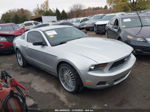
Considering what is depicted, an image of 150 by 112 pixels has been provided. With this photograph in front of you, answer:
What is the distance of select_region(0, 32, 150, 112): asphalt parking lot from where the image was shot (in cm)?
271

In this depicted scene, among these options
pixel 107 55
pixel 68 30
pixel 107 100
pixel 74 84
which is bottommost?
pixel 107 100

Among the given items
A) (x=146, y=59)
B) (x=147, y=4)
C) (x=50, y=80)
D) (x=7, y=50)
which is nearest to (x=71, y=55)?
(x=50, y=80)

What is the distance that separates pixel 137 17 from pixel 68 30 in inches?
131

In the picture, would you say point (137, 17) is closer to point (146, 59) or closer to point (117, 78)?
point (146, 59)

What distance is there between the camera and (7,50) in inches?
279

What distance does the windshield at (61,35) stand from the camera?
11.9 ft

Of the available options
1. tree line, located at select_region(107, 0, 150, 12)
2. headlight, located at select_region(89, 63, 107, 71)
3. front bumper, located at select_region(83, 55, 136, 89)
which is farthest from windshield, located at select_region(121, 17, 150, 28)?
tree line, located at select_region(107, 0, 150, 12)

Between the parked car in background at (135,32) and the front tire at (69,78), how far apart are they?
2471mm

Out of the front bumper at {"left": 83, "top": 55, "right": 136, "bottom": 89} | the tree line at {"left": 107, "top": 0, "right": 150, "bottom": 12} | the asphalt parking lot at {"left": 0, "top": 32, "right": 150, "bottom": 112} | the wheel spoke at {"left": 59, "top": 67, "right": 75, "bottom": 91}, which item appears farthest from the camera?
the tree line at {"left": 107, "top": 0, "right": 150, "bottom": 12}

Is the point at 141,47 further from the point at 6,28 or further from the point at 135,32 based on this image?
the point at 6,28

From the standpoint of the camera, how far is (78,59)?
2.76 metres

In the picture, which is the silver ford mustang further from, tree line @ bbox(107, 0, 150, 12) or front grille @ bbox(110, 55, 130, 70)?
tree line @ bbox(107, 0, 150, 12)

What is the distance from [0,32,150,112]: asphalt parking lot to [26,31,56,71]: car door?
1.73 ft

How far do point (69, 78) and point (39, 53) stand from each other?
4.05 feet
